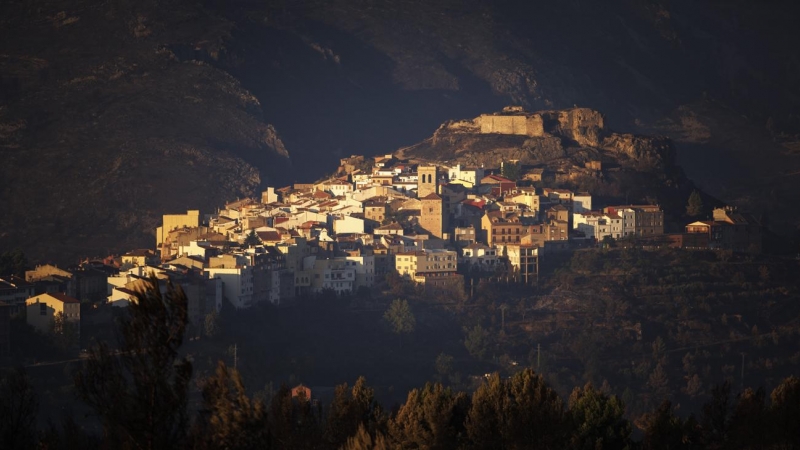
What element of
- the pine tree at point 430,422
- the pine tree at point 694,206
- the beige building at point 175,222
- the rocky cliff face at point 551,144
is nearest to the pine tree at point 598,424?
the pine tree at point 430,422

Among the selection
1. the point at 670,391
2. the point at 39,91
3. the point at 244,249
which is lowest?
the point at 670,391

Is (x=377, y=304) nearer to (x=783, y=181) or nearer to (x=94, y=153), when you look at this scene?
(x=94, y=153)

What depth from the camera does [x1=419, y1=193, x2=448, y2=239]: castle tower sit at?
82.1 metres

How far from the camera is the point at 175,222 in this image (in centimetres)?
8375

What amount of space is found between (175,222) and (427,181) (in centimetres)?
1160

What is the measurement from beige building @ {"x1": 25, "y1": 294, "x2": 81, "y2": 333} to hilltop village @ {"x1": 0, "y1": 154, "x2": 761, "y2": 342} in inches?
1.8

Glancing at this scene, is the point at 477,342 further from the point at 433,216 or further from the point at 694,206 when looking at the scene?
the point at 694,206

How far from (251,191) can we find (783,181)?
37.7 m

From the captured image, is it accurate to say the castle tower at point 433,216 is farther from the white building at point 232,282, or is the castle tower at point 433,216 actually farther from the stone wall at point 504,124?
the stone wall at point 504,124

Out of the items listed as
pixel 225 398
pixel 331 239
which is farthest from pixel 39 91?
pixel 225 398

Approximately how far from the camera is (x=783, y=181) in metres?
121

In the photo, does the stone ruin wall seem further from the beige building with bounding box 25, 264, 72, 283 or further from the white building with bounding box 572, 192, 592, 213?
the beige building with bounding box 25, 264, 72, 283

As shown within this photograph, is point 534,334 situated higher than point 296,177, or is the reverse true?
point 296,177

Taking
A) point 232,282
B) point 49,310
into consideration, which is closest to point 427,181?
point 232,282
